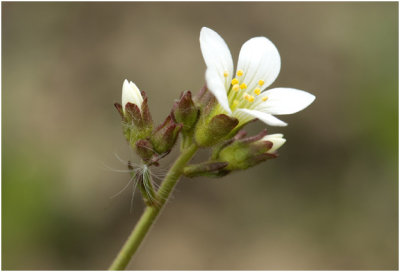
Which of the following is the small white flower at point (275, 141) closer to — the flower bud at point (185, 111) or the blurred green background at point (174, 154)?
the flower bud at point (185, 111)

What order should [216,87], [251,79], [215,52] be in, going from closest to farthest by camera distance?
1. [216,87]
2. [215,52]
3. [251,79]

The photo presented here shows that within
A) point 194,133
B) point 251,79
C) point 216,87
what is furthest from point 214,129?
point 251,79

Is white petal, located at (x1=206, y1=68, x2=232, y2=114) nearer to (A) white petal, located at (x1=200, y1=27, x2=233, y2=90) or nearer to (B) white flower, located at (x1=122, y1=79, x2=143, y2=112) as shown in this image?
(A) white petal, located at (x1=200, y1=27, x2=233, y2=90)

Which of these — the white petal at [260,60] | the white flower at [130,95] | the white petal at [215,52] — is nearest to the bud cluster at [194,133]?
the white flower at [130,95]

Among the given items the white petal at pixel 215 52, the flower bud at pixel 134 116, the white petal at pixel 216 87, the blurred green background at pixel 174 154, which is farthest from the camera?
the blurred green background at pixel 174 154

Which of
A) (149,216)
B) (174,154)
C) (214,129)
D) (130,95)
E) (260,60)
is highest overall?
(260,60)

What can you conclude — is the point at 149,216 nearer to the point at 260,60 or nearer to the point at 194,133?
the point at 194,133
